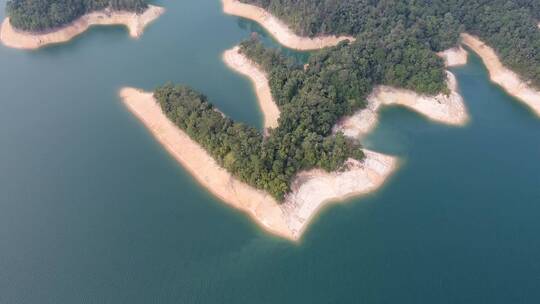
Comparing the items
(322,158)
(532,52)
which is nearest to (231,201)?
(322,158)

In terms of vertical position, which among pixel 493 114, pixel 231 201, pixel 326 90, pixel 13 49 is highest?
pixel 493 114

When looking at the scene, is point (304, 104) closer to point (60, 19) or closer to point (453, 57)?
point (453, 57)

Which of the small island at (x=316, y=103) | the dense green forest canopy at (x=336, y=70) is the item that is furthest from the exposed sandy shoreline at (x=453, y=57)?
the dense green forest canopy at (x=336, y=70)

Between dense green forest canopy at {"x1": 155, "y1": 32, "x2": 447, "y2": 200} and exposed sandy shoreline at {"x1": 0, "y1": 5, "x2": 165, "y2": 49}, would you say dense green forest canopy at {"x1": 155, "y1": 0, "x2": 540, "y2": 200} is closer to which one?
dense green forest canopy at {"x1": 155, "y1": 32, "x2": 447, "y2": 200}

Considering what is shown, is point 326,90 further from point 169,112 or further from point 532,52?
point 532,52

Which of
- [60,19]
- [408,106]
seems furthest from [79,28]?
[408,106]

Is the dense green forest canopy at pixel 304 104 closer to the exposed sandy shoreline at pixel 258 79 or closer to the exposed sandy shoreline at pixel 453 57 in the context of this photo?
the exposed sandy shoreline at pixel 258 79
